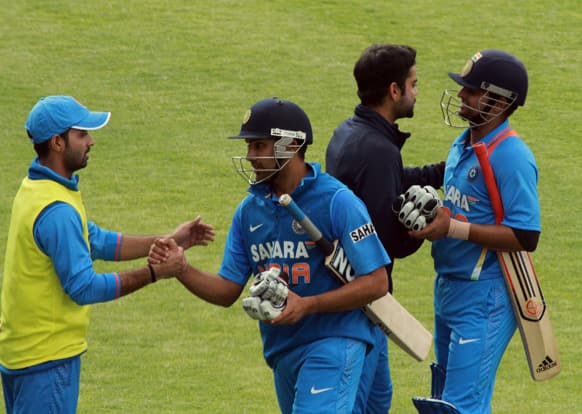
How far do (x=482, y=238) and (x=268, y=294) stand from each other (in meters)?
1.42

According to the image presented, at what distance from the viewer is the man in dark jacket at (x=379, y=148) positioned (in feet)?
20.6

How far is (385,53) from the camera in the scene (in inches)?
258

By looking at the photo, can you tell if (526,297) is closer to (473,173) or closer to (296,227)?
(473,173)

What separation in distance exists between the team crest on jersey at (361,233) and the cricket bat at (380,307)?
9cm

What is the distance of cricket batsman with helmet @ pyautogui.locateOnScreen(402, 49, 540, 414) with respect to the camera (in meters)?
6.41

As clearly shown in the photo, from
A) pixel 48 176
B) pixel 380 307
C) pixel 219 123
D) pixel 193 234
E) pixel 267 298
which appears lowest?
pixel 219 123

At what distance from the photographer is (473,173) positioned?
21.5 ft

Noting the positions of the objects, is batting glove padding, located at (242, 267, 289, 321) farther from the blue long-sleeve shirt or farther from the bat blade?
the bat blade

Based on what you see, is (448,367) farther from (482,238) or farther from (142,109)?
(142,109)

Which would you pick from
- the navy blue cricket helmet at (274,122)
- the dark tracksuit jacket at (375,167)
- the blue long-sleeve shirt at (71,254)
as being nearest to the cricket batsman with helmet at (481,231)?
the dark tracksuit jacket at (375,167)

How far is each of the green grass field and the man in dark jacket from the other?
220 centimetres

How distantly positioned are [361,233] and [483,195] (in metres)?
1.05

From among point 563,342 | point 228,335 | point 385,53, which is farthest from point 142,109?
point 385,53

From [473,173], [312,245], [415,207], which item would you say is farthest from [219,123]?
[312,245]
